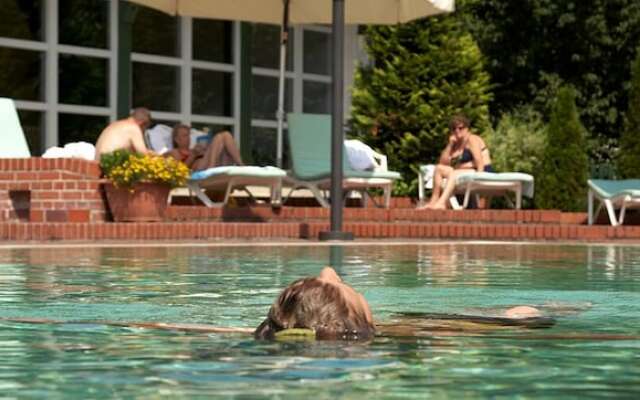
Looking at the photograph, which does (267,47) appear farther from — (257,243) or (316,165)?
(257,243)

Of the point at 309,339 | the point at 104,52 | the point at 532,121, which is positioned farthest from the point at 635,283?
the point at 532,121

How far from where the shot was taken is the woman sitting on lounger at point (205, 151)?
55.9 feet

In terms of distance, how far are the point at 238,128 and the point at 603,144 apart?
616 cm

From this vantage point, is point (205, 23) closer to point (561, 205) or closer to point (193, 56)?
point (193, 56)

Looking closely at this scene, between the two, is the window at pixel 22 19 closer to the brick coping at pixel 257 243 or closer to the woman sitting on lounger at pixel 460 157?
the woman sitting on lounger at pixel 460 157


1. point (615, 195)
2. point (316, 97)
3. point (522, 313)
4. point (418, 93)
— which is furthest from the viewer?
point (316, 97)

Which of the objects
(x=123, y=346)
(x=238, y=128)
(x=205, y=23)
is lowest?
(x=123, y=346)

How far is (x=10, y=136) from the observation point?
1562 cm

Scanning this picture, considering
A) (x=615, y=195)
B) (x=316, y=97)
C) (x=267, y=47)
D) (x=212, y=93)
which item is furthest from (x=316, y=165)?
(x=316, y=97)

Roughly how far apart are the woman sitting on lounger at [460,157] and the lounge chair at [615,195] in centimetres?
135

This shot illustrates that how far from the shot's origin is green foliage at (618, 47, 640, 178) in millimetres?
20344

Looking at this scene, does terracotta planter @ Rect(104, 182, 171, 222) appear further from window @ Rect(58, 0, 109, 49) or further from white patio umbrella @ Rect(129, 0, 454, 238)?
window @ Rect(58, 0, 109, 49)

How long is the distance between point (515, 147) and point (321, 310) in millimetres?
17100

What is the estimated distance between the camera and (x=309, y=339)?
195 inches
